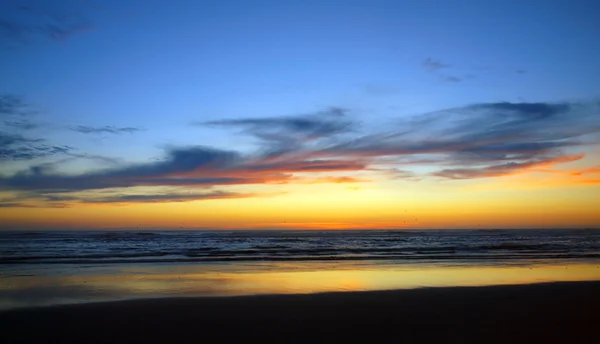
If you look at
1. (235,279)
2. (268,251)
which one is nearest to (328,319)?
(235,279)

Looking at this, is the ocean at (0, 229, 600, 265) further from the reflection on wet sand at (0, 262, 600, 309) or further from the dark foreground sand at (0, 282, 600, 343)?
the dark foreground sand at (0, 282, 600, 343)

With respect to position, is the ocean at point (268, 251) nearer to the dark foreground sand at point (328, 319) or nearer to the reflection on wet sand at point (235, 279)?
the reflection on wet sand at point (235, 279)

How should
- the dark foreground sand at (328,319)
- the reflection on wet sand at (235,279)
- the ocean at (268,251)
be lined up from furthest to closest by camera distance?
the ocean at (268,251) < the reflection on wet sand at (235,279) < the dark foreground sand at (328,319)

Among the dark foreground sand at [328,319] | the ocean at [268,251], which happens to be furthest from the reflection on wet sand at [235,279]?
the ocean at [268,251]

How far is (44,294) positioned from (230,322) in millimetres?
7743

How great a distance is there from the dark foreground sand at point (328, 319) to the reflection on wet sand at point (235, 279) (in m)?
1.72

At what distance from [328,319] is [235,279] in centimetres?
866

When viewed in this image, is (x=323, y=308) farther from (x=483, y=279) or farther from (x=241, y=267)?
(x=241, y=267)

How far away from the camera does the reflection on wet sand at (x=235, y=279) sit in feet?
46.5

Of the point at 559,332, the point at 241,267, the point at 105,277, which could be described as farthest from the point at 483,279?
the point at 105,277

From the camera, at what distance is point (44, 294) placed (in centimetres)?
1400

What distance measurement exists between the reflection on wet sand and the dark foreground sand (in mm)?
1725

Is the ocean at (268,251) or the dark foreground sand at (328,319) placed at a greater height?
the dark foreground sand at (328,319)

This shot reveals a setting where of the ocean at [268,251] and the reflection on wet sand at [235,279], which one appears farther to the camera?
the ocean at [268,251]
